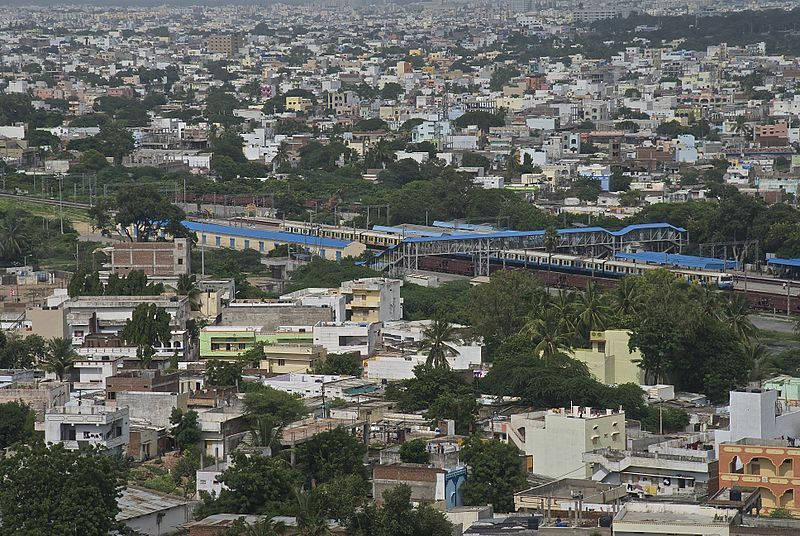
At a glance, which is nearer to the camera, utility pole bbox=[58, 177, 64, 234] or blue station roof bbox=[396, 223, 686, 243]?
blue station roof bbox=[396, 223, 686, 243]

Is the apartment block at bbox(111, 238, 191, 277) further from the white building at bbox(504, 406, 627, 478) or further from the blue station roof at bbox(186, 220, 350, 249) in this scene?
the white building at bbox(504, 406, 627, 478)

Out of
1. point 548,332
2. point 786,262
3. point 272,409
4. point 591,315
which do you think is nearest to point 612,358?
point 548,332

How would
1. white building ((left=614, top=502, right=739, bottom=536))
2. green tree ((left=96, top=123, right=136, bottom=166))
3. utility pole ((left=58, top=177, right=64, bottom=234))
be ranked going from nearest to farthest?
white building ((left=614, top=502, right=739, bottom=536)) → utility pole ((left=58, top=177, right=64, bottom=234)) → green tree ((left=96, top=123, right=136, bottom=166))

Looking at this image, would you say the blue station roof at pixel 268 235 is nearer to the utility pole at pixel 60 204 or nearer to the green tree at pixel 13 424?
the utility pole at pixel 60 204

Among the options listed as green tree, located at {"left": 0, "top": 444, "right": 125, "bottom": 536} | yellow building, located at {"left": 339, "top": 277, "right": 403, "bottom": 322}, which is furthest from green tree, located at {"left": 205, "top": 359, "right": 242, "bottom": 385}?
green tree, located at {"left": 0, "top": 444, "right": 125, "bottom": 536}

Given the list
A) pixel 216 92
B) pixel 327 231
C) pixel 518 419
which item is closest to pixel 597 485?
pixel 518 419

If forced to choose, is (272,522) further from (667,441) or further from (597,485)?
(667,441)
